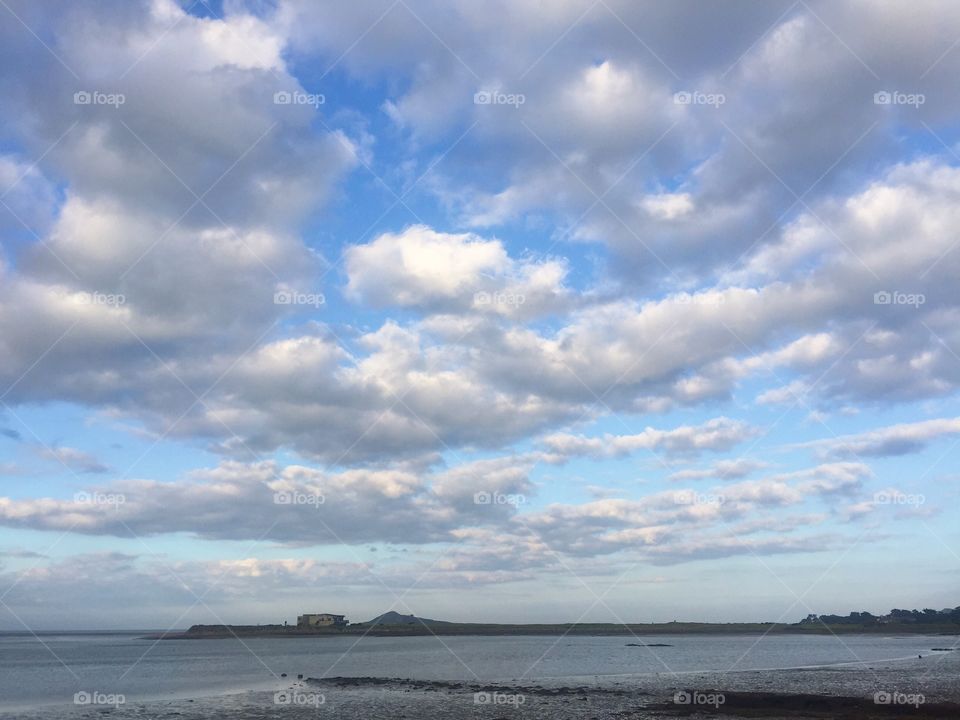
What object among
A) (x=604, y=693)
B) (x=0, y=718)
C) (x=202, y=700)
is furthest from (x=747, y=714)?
(x=0, y=718)

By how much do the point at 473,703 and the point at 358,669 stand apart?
45.0m

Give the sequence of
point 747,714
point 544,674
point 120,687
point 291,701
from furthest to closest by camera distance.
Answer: point 544,674, point 120,687, point 291,701, point 747,714

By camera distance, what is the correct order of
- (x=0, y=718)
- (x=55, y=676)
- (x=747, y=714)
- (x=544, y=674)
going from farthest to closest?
1. (x=55, y=676)
2. (x=544, y=674)
3. (x=0, y=718)
4. (x=747, y=714)

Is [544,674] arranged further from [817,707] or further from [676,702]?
[817,707]

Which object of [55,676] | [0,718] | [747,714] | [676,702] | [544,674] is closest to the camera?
[747,714]

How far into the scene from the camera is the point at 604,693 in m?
57.8

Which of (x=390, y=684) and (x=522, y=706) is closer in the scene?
(x=522, y=706)

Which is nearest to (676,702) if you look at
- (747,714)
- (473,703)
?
(747,714)

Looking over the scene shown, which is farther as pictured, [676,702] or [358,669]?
[358,669]

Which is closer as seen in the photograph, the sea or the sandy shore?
the sandy shore

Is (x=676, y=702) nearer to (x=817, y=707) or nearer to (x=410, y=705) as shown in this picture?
(x=817, y=707)

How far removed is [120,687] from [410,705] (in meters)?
35.1

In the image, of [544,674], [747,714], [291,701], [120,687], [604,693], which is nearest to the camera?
[747,714]

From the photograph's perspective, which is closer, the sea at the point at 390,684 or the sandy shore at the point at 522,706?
the sandy shore at the point at 522,706
